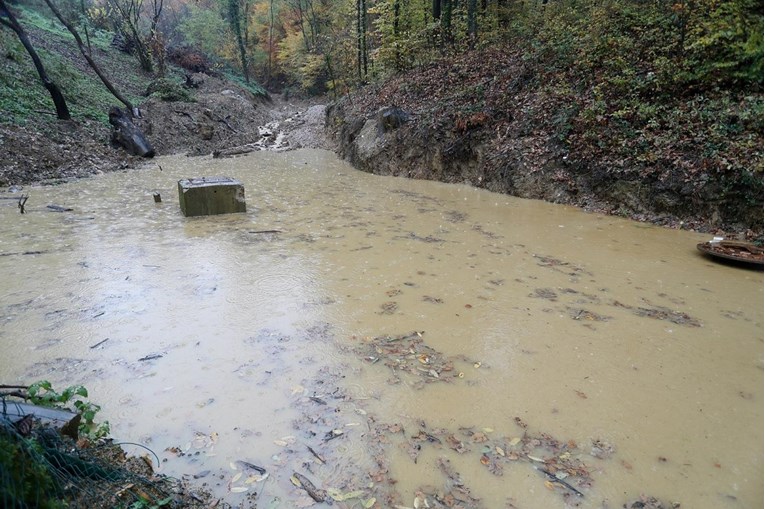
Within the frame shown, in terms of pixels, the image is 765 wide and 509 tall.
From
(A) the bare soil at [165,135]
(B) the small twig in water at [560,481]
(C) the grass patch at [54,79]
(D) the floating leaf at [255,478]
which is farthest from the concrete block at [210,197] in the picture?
(C) the grass patch at [54,79]

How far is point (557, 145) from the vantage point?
36.3 feet

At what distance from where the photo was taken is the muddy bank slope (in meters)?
8.47

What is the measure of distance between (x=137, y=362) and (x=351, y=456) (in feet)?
7.34

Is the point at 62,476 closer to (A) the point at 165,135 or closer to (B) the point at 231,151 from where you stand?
(B) the point at 231,151

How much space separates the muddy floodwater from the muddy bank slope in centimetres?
122

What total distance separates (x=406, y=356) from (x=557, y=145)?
8.64 meters

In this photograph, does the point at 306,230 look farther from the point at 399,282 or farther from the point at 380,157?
the point at 380,157

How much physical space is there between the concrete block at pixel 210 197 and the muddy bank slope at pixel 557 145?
244 inches

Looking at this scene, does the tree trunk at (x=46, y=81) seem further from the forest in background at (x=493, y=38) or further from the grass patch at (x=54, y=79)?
the forest in background at (x=493, y=38)

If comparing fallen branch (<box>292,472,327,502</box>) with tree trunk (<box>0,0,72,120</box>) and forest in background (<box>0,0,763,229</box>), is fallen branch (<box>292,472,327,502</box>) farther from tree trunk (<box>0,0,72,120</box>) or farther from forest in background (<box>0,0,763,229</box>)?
tree trunk (<box>0,0,72,120</box>)

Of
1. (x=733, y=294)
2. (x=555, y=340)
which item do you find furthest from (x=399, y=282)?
(x=733, y=294)

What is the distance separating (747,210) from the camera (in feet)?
26.5

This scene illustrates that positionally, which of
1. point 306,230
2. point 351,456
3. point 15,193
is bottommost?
point 351,456

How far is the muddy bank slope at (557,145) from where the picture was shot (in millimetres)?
8469
